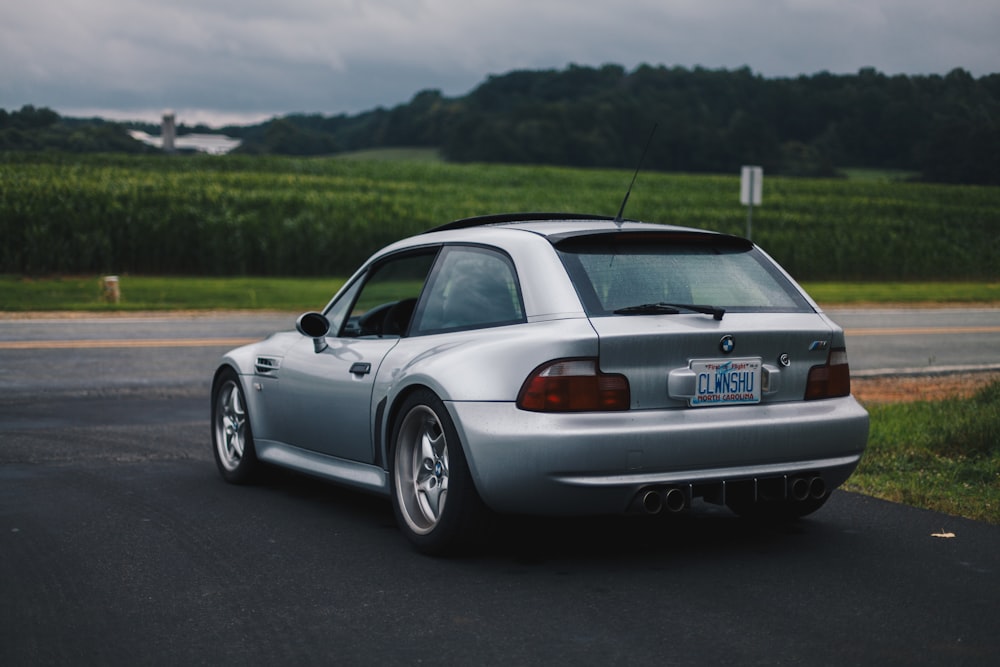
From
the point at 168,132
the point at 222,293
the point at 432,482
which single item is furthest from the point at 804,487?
the point at 168,132

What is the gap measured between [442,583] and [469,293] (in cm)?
147

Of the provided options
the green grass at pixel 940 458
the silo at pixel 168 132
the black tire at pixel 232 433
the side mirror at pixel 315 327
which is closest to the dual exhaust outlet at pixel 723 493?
the green grass at pixel 940 458

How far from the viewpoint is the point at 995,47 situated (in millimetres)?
11844

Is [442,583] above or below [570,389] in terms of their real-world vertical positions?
below

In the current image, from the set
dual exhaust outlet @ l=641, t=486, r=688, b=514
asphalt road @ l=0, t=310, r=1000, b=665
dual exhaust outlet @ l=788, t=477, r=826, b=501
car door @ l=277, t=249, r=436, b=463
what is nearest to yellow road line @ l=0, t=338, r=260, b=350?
asphalt road @ l=0, t=310, r=1000, b=665

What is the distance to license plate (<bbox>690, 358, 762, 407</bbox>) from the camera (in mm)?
→ 5477

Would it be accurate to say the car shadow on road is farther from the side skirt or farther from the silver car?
the side skirt

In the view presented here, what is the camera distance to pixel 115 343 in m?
16.7

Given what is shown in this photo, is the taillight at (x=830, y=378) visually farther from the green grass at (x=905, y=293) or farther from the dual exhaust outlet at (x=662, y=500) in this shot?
the green grass at (x=905, y=293)

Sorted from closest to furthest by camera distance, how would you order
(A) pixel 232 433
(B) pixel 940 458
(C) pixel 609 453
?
1. (C) pixel 609 453
2. (A) pixel 232 433
3. (B) pixel 940 458

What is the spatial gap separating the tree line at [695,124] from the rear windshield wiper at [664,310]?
9.10 m

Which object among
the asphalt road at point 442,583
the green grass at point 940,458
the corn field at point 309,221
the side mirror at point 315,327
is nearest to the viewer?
the asphalt road at point 442,583

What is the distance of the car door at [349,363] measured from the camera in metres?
6.38

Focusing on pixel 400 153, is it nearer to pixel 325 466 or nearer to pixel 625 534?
pixel 325 466
